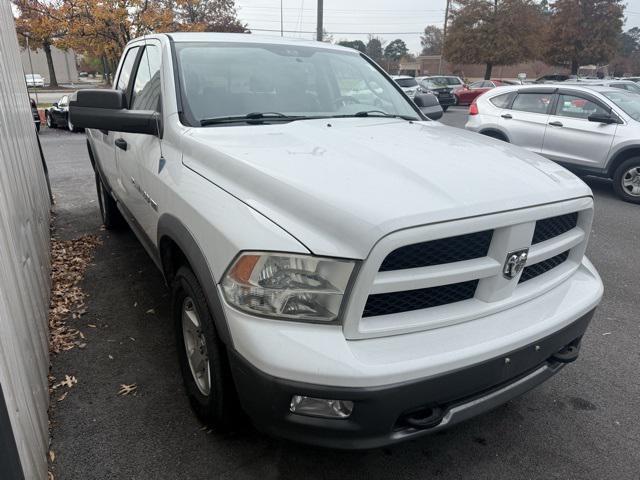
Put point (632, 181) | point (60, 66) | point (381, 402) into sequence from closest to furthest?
point (381, 402)
point (632, 181)
point (60, 66)

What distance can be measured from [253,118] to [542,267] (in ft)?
5.87

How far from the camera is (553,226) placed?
2.30 metres

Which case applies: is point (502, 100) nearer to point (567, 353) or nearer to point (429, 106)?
point (429, 106)

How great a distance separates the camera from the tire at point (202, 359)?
213cm

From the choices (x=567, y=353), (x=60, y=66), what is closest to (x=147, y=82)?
(x=567, y=353)

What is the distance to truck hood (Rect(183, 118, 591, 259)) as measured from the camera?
180 cm

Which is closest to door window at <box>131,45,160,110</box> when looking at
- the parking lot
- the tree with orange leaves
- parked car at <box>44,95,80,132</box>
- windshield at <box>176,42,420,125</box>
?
windshield at <box>176,42,420,125</box>

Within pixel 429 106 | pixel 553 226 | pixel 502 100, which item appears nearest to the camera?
pixel 553 226

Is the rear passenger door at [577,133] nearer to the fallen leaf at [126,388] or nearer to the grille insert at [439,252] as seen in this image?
→ the grille insert at [439,252]

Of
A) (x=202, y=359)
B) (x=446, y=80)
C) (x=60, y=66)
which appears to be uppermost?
(x=202, y=359)

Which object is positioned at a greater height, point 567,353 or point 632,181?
point 567,353

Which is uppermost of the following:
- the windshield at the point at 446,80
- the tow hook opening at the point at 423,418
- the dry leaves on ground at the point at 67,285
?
the tow hook opening at the point at 423,418

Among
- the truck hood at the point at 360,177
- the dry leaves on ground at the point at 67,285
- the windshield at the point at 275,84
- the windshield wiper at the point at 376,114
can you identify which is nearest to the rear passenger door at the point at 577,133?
the windshield at the point at 275,84

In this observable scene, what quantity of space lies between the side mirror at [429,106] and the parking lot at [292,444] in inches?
80.2
